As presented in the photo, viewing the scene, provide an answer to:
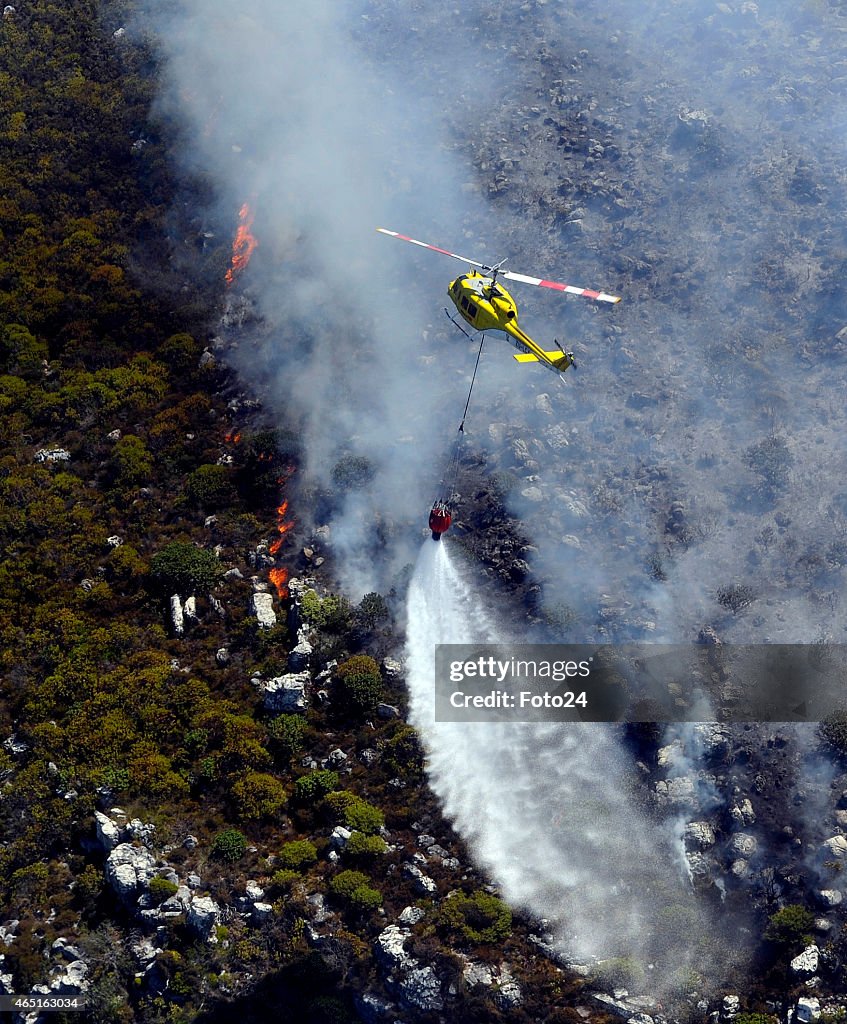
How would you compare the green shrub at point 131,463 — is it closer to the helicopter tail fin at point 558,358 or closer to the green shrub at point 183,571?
the green shrub at point 183,571

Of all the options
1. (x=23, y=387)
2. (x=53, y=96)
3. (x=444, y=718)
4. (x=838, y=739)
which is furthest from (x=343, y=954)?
(x=53, y=96)

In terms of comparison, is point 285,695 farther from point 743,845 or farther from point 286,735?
point 743,845

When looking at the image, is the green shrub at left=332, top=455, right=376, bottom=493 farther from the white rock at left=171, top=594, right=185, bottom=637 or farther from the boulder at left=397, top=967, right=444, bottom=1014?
the boulder at left=397, top=967, right=444, bottom=1014

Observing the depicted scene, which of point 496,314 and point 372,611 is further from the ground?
point 496,314

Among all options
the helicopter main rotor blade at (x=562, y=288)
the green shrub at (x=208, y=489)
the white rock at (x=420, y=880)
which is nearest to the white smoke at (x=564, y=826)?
the white rock at (x=420, y=880)

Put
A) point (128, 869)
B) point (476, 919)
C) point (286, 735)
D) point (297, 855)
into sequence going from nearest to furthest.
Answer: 1. point (476, 919)
2. point (128, 869)
3. point (297, 855)
4. point (286, 735)

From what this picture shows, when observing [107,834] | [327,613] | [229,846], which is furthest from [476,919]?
[327,613]

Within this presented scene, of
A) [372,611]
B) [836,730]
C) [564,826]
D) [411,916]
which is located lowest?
[411,916]

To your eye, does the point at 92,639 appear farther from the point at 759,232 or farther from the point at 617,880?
the point at 759,232

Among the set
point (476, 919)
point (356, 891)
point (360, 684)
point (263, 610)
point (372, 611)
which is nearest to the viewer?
point (476, 919)
